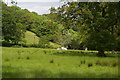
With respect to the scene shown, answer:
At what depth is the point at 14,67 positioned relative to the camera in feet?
20.2

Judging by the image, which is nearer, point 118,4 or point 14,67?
point 14,67

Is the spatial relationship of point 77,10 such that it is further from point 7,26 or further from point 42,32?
point 42,32

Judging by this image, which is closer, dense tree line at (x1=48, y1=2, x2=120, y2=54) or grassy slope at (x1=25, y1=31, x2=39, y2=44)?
dense tree line at (x1=48, y1=2, x2=120, y2=54)

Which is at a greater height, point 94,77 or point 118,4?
point 118,4

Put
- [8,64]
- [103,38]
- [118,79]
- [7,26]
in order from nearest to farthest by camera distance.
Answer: [118,79]
[8,64]
[103,38]
[7,26]

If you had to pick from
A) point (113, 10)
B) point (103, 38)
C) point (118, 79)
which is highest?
point (113, 10)

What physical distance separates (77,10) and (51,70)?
11816mm

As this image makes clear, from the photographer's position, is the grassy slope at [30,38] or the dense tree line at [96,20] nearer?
the dense tree line at [96,20]

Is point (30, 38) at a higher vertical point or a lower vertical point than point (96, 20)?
lower

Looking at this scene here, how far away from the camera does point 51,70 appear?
605 centimetres

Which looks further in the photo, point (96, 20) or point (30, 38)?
point (30, 38)

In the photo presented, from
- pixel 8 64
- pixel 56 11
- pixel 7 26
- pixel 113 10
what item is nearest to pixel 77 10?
pixel 56 11

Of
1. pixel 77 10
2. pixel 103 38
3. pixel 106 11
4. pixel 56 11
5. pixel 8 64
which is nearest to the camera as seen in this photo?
pixel 8 64

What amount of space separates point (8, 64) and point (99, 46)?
27.9 feet
